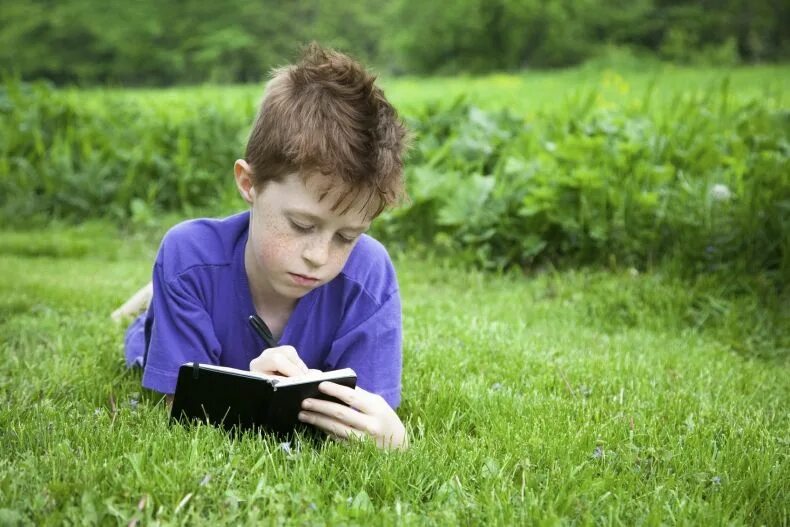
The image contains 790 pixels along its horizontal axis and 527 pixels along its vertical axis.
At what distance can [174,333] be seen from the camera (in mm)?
2588

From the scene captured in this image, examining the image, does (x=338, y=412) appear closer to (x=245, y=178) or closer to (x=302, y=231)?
(x=302, y=231)

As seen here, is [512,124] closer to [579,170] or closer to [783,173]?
[579,170]

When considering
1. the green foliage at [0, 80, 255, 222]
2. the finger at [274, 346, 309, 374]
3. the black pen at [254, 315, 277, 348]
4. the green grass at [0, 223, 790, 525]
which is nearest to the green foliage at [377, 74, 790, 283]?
the green grass at [0, 223, 790, 525]

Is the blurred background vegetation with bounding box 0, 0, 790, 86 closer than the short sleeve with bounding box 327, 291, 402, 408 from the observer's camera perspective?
No

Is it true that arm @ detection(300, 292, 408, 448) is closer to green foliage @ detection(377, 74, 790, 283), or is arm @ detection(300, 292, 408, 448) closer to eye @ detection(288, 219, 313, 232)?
eye @ detection(288, 219, 313, 232)

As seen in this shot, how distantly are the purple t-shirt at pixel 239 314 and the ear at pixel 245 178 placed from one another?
0.72ft

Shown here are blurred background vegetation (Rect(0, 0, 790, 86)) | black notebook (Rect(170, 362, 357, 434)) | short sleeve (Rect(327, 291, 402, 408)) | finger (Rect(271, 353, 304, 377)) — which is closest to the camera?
black notebook (Rect(170, 362, 357, 434))

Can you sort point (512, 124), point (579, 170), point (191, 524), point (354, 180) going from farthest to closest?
point (512, 124) → point (579, 170) → point (354, 180) → point (191, 524)

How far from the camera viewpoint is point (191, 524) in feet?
5.86

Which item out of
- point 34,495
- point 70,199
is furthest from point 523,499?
point 70,199

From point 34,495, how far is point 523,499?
3.86 ft

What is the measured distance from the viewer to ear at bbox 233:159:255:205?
8.25 ft

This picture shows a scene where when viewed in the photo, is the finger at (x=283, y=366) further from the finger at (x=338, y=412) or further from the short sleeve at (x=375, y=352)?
the short sleeve at (x=375, y=352)

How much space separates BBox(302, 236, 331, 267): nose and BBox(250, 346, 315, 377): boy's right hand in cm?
28
